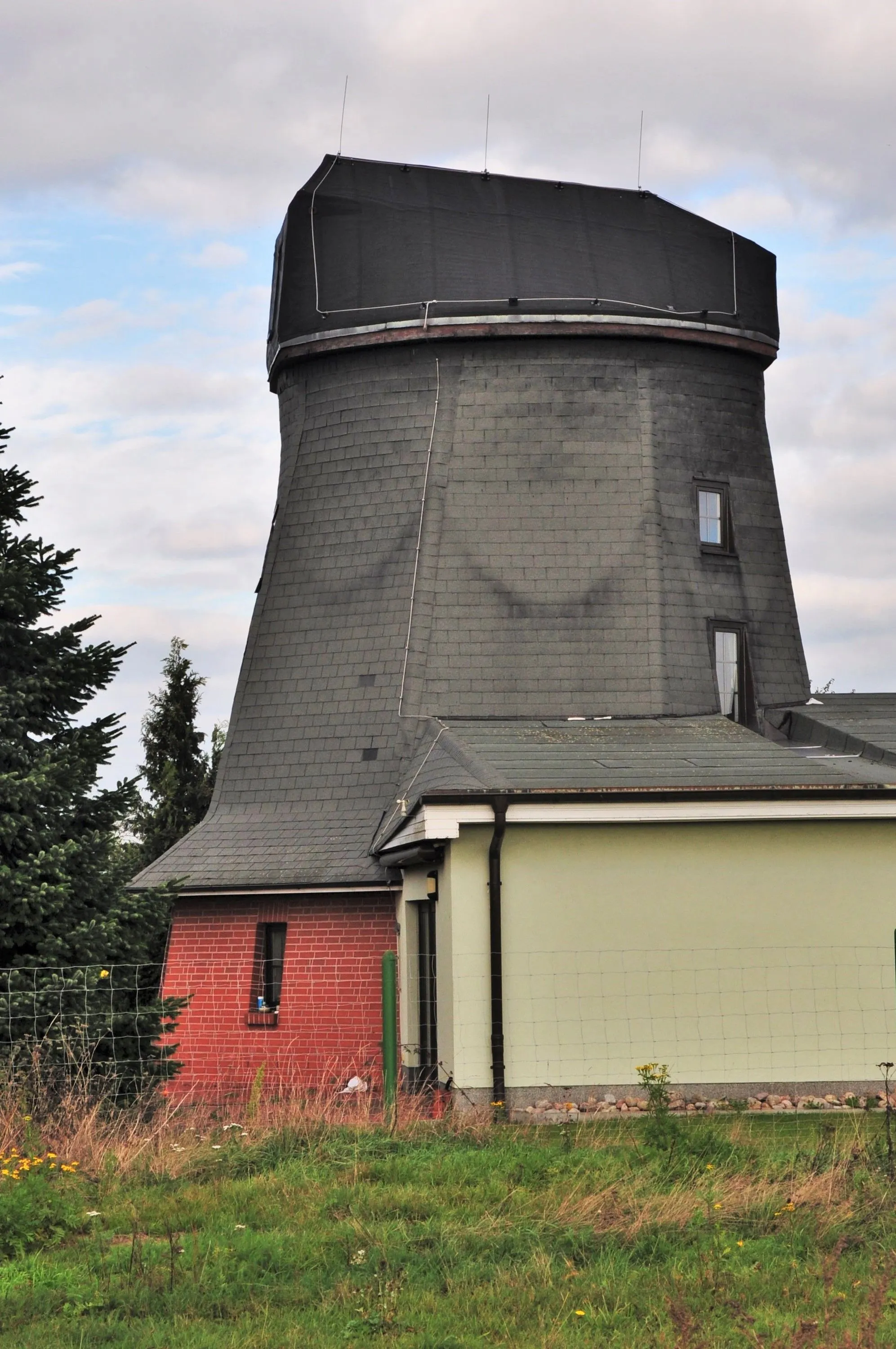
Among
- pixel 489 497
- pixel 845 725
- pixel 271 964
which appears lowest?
pixel 271 964

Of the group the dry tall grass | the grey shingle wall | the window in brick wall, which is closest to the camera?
the dry tall grass

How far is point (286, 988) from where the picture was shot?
1812 cm

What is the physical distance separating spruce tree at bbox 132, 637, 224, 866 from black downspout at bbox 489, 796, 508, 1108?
17503 millimetres

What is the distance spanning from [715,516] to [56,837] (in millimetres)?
11182

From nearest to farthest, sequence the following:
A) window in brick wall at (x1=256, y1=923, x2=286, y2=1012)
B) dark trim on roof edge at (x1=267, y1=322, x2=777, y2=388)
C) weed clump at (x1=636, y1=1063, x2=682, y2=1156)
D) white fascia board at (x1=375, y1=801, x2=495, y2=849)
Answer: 1. weed clump at (x1=636, y1=1063, x2=682, y2=1156)
2. white fascia board at (x1=375, y1=801, x2=495, y2=849)
3. window in brick wall at (x1=256, y1=923, x2=286, y2=1012)
4. dark trim on roof edge at (x1=267, y1=322, x2=777, y2=388)

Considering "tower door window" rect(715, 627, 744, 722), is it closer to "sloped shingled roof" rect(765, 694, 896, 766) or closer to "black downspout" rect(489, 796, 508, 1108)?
"sloped shingled roof" rect(765, 694, 896, 766)

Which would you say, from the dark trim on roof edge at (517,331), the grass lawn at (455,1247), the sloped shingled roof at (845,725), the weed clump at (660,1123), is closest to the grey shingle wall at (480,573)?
the dark trim on roof edge at (517,331)

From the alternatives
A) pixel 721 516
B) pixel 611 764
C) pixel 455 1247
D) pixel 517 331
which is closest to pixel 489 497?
pixel 517 331

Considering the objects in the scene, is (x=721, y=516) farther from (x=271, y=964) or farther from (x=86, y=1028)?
(x=86, y=1028)

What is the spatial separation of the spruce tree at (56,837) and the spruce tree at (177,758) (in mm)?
18146

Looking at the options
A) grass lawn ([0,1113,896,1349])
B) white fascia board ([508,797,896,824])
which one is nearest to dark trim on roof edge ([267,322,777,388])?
white fascia board ([508,797,896,824])

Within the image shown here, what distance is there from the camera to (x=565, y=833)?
46.6 feet

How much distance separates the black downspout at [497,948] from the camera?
13.8 metres

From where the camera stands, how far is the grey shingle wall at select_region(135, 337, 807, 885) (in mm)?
19234
